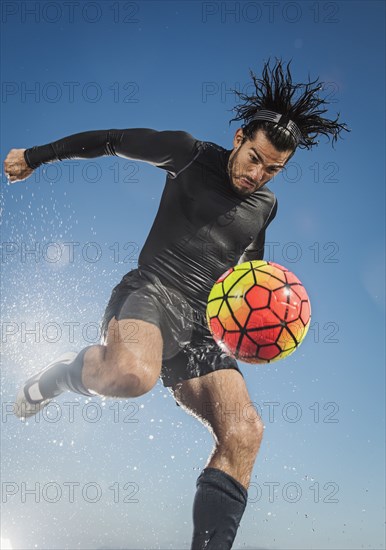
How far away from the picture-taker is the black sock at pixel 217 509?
426cm

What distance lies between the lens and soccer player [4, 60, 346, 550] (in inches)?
182

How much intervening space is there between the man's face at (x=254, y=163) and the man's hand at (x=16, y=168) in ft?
6.73

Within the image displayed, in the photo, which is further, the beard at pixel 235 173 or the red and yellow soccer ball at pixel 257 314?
the beard at pixel 235 173

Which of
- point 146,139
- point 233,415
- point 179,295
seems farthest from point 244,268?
point 146,139

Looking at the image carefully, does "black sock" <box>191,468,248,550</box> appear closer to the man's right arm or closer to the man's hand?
the man's right arm

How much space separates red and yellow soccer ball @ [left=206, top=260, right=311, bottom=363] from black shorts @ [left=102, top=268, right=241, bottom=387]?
12.0 inches

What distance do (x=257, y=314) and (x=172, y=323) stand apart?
861 mm

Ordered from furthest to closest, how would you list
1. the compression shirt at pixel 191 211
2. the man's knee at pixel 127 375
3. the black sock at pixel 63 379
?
the compression shirt at pixel 191 211 < the black sock at pixel 63 379 < the man's knee at pixel 127 375

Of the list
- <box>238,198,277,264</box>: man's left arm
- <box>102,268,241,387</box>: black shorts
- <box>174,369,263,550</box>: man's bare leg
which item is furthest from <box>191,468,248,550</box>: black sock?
<box>238,198,277,264</box>: man's left arm

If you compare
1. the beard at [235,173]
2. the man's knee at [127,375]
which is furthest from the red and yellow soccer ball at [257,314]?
the beard at [235,173]

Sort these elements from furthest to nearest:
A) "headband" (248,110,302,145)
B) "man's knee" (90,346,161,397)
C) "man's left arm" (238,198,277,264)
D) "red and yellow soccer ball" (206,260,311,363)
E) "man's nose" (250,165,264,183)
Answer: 1. "man's left arm" (238,198,277,264)
2. "headband" (248,110,302,145)
3. "man's nose" (250,165,264,183)
4. "red and yellow soccer ball" (206,260,311,363)
5. "man's knee" (90,346,161,397)

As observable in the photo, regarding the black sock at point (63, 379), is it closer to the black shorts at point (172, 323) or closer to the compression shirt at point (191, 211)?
the black shorts at point (172, 323)

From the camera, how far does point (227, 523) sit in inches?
170

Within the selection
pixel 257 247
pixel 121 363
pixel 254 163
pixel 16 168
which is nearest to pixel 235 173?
pixel 254 163
